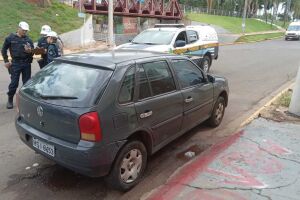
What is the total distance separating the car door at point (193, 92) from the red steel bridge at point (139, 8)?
2433 centimetres

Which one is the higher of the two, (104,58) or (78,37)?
(104,58)

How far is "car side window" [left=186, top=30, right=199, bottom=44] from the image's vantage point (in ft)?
38.6

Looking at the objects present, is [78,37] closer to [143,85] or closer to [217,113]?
[217,113]

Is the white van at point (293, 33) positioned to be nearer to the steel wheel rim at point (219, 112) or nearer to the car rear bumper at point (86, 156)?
the steel wheel rim at point (219, 112)

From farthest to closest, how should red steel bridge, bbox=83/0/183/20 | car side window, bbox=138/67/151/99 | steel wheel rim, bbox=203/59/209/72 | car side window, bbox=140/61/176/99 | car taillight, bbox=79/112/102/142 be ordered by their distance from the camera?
red steel bridge, bbox=83/0/183/20 → steel wheel rim, bbox=203/59/209/72 → car side window, bbox=140/61/176/99 → car side window, bbox=138/67/151/99 → car taillight, bbox=79/112/102/142

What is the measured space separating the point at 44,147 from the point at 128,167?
3.27ft

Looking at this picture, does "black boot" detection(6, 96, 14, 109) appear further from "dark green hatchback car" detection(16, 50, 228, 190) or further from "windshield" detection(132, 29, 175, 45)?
"windshield" detection(132, 29, 175, 45)

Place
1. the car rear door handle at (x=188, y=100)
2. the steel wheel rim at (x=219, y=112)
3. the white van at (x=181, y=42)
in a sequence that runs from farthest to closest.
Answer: the white van at (x=181, y=42) → the steel wheel rim at (x=219, y=112) → the car rear door handle at (x=188, y=100)

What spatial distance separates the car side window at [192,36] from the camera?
11.8m

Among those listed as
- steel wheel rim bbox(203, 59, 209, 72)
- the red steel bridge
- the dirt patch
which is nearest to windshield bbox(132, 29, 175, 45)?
steel wheel rim bbox(203, 59, 209, 72)

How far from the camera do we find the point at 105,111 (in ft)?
11.8

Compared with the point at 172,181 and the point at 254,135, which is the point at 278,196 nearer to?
the point at 172,181

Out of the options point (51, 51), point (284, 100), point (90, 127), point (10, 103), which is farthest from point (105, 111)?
point (284, 100)

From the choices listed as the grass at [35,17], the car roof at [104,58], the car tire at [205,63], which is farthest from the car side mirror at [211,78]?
the grass at [35,17]
